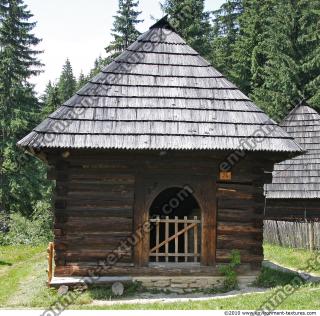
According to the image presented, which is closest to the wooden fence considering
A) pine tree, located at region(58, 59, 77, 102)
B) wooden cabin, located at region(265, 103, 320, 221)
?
wooden cabin, located at region(265, 103, 320, 221)

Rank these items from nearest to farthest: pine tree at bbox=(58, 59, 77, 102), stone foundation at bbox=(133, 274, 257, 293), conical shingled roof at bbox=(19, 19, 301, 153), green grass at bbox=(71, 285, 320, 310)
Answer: green grass at bbox=(71, 285, 320, 310)
conical shingled roof at bbox=(19, 19, 301, 153)
stone foundation at bbox=(133, 274, 257, 293)
pine tree at bbox=(58, 59, 77, 102)

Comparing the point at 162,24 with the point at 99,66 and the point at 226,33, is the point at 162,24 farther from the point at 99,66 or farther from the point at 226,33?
the point at 99,66

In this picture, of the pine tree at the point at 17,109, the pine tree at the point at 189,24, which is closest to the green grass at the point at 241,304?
the pine tree at the point at 17,109

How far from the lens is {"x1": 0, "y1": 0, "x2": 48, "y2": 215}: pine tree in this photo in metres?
27.2

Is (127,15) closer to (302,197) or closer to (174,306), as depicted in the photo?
(302,197)

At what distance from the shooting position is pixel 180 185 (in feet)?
34.8

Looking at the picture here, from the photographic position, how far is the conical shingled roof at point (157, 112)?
32.9 feet

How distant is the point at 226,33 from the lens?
160 feet

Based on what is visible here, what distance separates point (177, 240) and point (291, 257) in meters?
6.03

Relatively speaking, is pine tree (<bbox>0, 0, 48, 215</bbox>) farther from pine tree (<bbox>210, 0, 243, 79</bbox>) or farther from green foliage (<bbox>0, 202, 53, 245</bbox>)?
pine tree (<bbox>210, 0, 243, 79</bbox>)

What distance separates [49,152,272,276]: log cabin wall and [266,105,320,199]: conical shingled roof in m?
8.22

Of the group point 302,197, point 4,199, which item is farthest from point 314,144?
point 4,199

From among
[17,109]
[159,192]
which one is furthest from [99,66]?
[159,192]

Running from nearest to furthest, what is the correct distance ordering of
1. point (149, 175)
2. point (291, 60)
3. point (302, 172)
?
point (149, 175) < point (302, 172) < point (291, 60)
